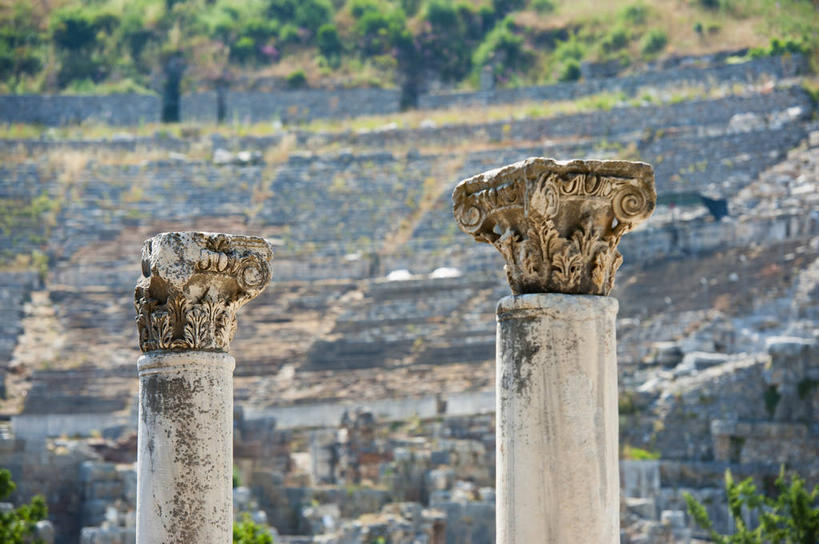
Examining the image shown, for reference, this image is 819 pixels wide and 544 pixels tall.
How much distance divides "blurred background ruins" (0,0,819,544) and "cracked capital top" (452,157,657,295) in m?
19.1

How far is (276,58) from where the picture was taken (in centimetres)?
7244

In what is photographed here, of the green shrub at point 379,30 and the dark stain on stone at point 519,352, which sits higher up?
the green shrub at point 379,30

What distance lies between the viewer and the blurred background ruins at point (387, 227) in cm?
3222

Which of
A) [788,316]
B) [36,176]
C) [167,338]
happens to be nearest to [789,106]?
[788,316]

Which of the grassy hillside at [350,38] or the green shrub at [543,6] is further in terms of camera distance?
the green shrub at [543,6]

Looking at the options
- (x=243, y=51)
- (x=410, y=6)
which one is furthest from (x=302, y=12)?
(x=243, y=51)

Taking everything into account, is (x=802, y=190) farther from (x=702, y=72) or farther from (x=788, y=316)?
(x=702, y=72)

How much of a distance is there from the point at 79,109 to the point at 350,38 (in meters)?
13.5

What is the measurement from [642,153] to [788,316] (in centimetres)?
1489

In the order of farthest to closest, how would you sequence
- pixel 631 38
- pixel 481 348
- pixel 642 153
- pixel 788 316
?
pixel 631 38
pixel 642 153
pixel 481 348
pixel 788 316

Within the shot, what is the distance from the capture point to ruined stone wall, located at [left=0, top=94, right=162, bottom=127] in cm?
6650

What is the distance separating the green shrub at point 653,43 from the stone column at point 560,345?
60.4m

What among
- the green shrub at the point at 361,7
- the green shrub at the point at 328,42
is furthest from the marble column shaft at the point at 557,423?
the green shrub at the point at 361,7

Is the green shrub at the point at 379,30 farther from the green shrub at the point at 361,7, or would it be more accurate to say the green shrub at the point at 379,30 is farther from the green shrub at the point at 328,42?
the green shrub at the point at 328,42
